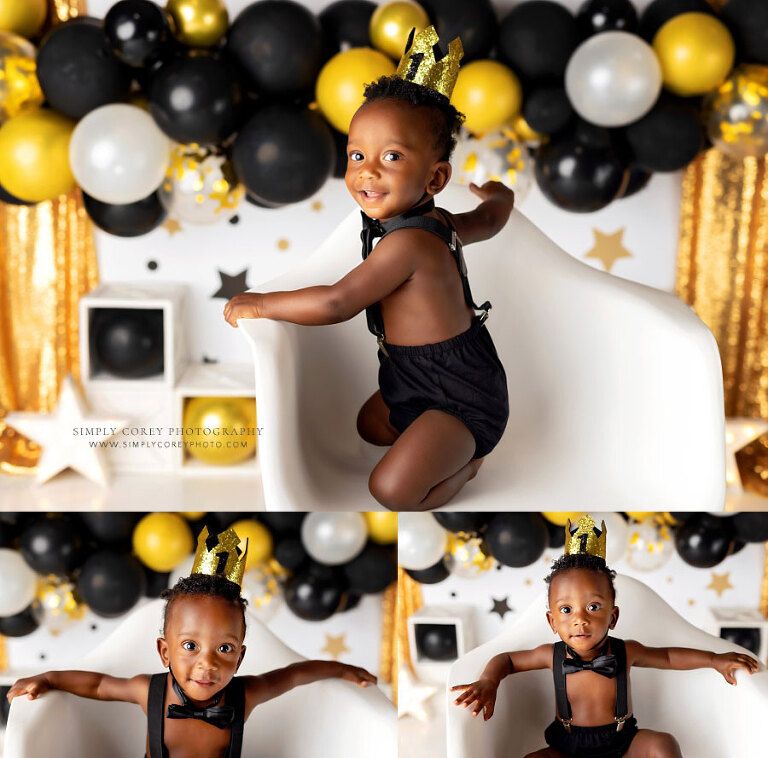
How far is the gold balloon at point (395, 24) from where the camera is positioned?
1924 millimetres

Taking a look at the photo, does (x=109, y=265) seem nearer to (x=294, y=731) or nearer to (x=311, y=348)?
(x=311, y=348)

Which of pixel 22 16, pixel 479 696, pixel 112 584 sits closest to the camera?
pixel 479 696

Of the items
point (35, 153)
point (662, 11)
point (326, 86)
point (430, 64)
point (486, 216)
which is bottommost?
point (486, 216)

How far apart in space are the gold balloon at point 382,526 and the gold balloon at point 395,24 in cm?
111

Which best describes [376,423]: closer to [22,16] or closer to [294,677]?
[294,677]

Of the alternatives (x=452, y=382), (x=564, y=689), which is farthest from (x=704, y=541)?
(x=452, y=382)

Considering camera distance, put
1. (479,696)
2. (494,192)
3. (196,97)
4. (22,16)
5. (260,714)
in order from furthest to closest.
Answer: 1. (22,16)
2. (196,97)
3. (494,192)
4. (260,714)
5. (479,696)

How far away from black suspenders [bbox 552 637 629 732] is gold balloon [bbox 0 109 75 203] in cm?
154

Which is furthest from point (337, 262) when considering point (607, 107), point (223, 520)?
point (607, 107)

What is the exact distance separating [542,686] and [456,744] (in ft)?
0.48

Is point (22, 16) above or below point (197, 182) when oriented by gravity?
above

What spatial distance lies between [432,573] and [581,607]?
0.18 meters

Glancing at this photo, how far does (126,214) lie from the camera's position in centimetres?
216

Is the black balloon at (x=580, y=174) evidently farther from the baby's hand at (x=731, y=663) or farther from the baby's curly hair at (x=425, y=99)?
the baby's hand at (x=731, y=663)
